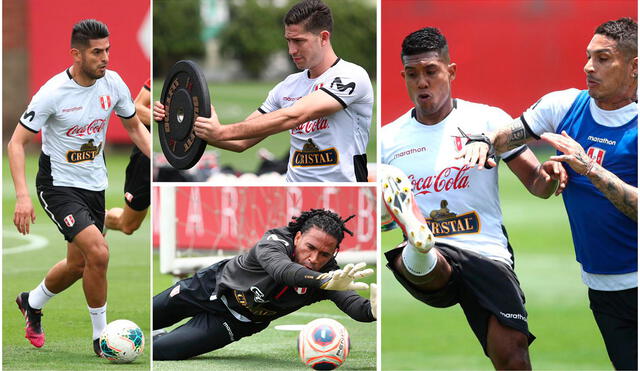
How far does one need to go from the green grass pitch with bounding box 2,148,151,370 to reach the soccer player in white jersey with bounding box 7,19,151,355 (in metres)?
0.15

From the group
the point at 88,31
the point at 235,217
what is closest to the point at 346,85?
the point at 88,31

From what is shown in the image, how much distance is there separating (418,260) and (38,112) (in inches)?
99.5

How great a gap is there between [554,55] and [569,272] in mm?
2951

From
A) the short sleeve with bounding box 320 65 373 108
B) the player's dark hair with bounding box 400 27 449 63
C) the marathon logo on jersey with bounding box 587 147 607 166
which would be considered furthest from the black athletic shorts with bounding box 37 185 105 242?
the marathon logo on jersey with bounding box 587 147 607 166

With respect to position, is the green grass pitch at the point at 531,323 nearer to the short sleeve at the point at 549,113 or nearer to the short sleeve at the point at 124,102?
the short sleeve at the point at 549,113

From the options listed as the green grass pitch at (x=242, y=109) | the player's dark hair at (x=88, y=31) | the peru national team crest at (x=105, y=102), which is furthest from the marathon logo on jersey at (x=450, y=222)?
the green grass pitch at (x=242, y=109)

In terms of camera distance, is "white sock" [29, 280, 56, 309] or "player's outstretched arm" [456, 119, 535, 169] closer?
"player's outstretched arm" [456, 119, 535, 169]

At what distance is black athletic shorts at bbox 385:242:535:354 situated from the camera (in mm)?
4816

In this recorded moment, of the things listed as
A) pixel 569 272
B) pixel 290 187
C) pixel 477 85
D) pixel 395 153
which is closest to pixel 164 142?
pixel 290 187

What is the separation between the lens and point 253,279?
5379mm

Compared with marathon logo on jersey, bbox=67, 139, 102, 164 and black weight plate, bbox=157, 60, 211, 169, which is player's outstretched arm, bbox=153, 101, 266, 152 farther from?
marathon logo on jersey, bbox=67, 139, 102, 164

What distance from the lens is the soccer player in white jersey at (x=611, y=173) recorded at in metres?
4.69

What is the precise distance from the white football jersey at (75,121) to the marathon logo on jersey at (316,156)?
45.5 inches

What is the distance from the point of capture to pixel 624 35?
4.69 m
